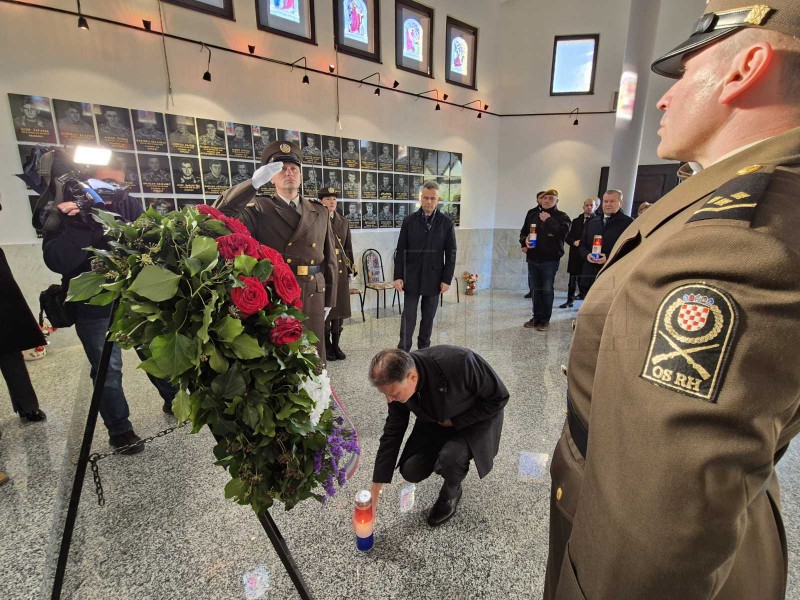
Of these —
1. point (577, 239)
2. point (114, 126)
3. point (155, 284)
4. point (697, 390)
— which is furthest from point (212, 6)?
point (577, 239)

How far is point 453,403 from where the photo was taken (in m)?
1.55

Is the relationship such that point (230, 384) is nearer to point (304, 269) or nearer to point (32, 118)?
point (304, 269)

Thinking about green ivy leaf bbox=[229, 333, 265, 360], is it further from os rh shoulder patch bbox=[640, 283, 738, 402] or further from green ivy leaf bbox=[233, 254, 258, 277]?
os rh shoulder patch bbox=[640, 283, 738, 402]

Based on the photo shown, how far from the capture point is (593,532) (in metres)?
0.48

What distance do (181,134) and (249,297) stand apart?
3.61m

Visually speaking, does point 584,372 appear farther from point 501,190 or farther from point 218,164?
point 501,190

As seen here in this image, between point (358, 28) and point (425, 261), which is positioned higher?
point (358, 28)

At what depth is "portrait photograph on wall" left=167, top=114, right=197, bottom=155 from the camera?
11.6 feet

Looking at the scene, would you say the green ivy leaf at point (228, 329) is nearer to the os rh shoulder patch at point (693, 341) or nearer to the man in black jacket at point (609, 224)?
the os rh shoulder patch at point (693, 341)

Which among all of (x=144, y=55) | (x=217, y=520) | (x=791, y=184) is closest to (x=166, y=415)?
(x=217, y=520)

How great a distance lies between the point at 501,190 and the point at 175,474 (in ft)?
21.1

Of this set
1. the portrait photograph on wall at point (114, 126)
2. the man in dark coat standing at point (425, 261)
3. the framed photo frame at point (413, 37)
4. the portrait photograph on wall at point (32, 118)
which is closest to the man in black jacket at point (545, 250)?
the man in dark coat standing at point (425, 261)

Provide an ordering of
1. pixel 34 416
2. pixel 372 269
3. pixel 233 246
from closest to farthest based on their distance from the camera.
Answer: pixel 233 246 < pixel 34 416 < pixel 372 269

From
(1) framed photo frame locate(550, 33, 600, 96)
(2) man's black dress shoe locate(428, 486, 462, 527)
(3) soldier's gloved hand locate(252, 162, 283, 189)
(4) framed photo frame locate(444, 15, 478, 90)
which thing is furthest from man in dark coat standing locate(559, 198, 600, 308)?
(3) soldier's gloved hand locate(252, 162, 283, 189)
